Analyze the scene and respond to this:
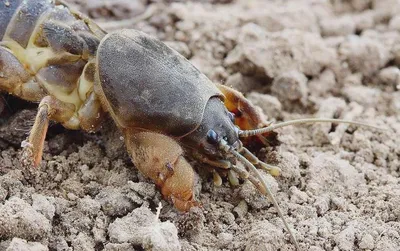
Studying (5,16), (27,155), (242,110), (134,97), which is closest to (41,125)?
(27,155)

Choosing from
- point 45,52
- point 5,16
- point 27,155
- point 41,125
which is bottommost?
point 27,155

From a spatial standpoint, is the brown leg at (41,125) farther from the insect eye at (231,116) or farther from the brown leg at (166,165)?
the insect eye at (231,116)

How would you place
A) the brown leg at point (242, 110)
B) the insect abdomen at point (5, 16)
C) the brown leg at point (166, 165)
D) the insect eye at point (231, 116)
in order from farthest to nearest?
the insect abdomen at point (5, 16) < the brown leg at point (242, 110) < the insect eye at point (231, 116) < the brown leg at point (166, 165)

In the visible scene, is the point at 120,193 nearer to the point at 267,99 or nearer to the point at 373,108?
the point at 267,99

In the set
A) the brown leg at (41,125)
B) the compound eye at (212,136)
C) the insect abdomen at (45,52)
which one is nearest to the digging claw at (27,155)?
the brown leg at (41,125)

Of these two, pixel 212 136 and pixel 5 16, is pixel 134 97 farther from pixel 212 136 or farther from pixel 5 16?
pixel 5 16

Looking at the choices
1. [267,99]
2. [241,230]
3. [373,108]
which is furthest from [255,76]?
[241,230]

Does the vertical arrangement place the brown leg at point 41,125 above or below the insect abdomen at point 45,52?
below
